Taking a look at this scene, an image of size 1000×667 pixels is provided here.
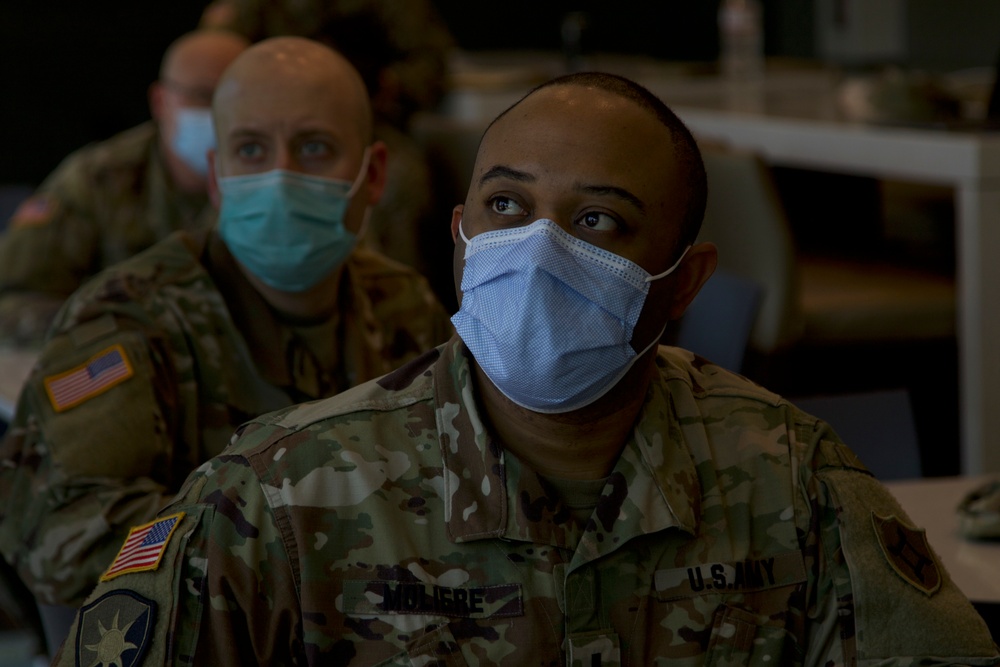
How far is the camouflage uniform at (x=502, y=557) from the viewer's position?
1189mm

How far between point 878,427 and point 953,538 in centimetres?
33

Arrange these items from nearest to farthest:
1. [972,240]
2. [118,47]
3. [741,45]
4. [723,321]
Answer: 1. [723,321]
2. [972,240]
3. [741,45]
4. [118,47]

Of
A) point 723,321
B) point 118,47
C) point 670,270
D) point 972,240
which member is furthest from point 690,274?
point 118,47

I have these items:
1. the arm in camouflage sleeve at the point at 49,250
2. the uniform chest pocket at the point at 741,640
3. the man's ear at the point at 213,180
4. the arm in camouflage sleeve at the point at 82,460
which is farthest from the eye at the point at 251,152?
the arm in camouflage sleeve at the point at 49,250

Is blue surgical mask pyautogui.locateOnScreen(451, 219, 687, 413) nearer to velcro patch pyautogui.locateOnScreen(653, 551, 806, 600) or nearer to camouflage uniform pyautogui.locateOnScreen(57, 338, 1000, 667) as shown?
camouflage uniform pyautogui.locateOnScreen(57, 338, 1000, 667)

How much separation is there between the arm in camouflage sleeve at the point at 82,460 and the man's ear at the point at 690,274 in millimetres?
797

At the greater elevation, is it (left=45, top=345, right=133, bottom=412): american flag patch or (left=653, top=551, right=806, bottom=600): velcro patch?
(left=45, top=345, right=133, bottom=412): american flag patch

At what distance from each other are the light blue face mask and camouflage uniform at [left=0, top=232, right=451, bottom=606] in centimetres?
5

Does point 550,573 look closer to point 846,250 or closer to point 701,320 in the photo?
point 701,320

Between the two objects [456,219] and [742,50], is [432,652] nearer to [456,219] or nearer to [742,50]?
[456,219]

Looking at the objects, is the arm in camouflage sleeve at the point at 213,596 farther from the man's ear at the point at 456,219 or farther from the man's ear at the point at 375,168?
the man's ear at the point at 375,168

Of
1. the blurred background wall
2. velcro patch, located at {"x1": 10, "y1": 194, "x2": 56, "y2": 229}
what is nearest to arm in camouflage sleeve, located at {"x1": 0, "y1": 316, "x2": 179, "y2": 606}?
velcro patch, located at {"x1": 10, "y1": 194, "x2": 56, "y2": 229}

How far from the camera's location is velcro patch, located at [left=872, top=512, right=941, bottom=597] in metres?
1.28

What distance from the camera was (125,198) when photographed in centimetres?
342
